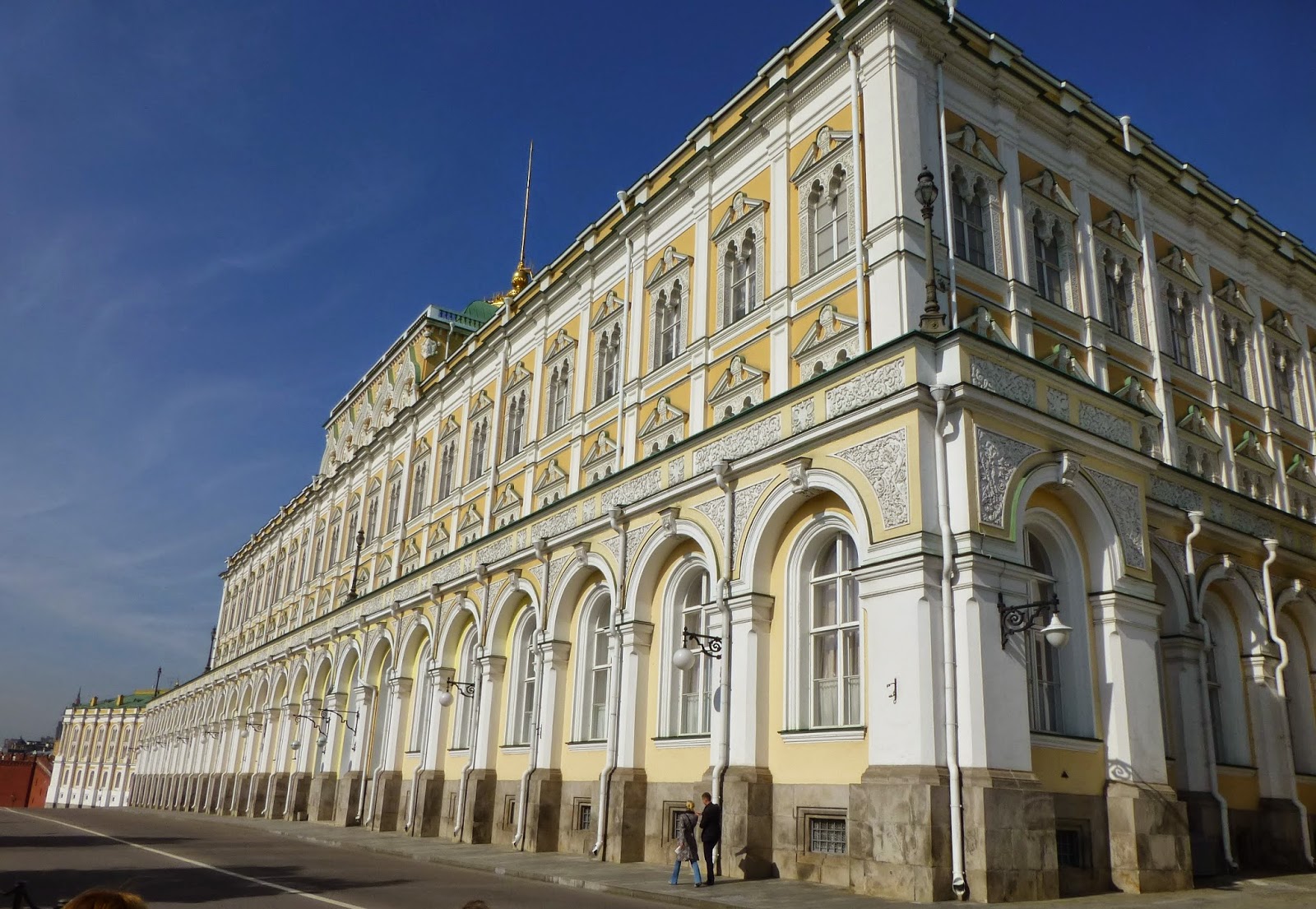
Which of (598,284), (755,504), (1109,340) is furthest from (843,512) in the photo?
(598,284)

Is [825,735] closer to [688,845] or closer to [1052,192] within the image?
[688,845]

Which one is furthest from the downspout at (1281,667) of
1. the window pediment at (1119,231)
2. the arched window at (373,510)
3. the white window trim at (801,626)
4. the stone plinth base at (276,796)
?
the stone plinth base at (276,796)

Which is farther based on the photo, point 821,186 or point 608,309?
point 608,309

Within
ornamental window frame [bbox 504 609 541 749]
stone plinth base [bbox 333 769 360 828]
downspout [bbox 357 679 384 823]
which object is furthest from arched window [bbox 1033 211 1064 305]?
stone plinth base [bbox 333 769 360 828]

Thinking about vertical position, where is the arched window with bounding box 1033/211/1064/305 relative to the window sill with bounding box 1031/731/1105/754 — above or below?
above

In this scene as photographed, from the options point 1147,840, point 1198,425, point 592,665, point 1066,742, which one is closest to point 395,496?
point 592,665

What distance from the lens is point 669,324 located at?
23859 mm

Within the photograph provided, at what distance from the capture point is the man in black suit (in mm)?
14586

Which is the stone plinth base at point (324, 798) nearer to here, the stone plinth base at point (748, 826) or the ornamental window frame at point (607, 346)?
the ornamental window frame at point (607, 346)

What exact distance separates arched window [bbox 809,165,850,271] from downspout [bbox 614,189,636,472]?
6.33m

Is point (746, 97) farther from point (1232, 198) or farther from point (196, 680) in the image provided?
point (196, 680)

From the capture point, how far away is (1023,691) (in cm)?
1372

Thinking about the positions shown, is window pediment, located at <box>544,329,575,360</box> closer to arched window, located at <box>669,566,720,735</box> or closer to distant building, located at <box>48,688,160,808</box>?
arched window, located at <box>669,566,720,735</box>

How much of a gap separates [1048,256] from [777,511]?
346 inches
